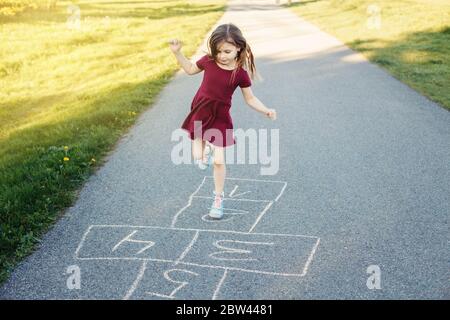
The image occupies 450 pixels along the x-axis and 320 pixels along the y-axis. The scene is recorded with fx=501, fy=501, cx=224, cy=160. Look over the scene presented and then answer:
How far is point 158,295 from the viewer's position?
3.31m

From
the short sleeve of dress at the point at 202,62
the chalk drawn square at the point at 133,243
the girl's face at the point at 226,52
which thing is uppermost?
the girl's face at the point at 226,52

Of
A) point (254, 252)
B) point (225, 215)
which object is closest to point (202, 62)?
point (225, 215)

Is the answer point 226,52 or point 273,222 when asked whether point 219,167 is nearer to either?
point 273,222

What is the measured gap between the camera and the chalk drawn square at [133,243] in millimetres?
3838

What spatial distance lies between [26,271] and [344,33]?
17072mm

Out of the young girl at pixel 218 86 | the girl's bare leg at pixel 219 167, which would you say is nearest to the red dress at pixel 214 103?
the young girl at pixel 218 86

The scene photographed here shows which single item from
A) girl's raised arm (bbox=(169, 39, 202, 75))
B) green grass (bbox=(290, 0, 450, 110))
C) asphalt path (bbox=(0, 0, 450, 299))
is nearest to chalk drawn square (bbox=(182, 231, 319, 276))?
asphalt path (bbox=(0, 0, 450, 299))

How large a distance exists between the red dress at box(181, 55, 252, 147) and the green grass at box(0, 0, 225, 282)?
151 cm

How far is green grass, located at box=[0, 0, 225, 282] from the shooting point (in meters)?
4.69

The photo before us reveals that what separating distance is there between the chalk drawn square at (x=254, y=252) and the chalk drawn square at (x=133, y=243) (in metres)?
0.14

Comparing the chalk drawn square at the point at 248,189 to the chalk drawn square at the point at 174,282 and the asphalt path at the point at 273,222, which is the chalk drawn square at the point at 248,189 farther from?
the chalk drawn square at the point at 174,282

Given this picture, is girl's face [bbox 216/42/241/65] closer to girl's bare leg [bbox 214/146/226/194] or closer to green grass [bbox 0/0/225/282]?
girl's bare leg [bbox 214/146/226/194]
